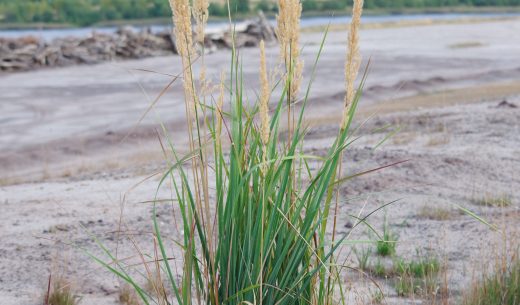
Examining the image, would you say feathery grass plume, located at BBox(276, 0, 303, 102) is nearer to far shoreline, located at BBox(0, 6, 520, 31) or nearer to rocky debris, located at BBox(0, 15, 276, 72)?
rocky debris, located at BBox(0, 15, 276, 72)

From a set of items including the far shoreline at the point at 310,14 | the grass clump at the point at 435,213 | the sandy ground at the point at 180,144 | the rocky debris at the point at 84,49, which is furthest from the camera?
the far shoreline at the point at 310,14

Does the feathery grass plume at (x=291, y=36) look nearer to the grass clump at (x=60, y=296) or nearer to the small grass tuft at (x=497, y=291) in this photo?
the small grass tuft at (x=497, y=291)

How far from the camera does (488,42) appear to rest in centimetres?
3347

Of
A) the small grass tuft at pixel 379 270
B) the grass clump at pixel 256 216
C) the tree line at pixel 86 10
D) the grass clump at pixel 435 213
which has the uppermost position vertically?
the grass clump at pixel 256 216

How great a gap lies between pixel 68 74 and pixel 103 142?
9116 millimetres

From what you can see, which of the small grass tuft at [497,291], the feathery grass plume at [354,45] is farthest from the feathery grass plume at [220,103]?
the small grass tuft at [497,291]

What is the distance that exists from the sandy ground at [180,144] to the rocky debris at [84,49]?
33.2 inches

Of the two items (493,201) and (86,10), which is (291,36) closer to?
(493,201)

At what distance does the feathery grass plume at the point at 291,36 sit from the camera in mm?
3283

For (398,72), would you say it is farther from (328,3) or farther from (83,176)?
(328,3)

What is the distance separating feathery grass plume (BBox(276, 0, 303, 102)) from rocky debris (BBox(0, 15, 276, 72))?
772 inches

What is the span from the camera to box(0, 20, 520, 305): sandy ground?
243 inches

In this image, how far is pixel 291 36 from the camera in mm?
3352

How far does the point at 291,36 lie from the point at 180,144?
1099cm
